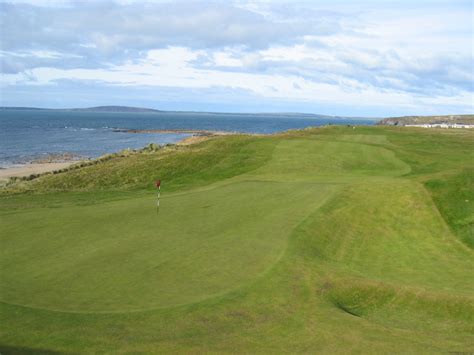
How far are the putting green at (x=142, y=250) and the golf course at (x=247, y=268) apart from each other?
0.19 ft

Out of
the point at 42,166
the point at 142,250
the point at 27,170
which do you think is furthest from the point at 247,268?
the point at 42,166

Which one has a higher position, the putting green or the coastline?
the putting green

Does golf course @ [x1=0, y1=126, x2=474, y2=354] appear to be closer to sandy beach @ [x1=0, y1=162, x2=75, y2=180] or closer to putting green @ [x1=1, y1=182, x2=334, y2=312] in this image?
putting green @ [x1=1, y1=182, x2=334, y2=312]

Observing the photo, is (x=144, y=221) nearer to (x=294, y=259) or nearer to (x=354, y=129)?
(x=294, y=259)

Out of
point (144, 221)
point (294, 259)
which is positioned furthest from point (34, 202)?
point (294, 259)

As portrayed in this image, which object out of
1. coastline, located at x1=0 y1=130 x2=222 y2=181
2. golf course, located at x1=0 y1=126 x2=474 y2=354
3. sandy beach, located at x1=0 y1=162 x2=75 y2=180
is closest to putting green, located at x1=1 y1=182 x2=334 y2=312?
golf course, located at x1=0 y1=126 x2=474 y2=354

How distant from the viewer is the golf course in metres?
11.1

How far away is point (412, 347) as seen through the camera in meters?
10.9

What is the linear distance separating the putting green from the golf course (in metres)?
0.06

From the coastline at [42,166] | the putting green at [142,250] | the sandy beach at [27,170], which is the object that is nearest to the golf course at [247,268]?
the putting green at [142,250]

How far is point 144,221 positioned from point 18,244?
15.2 ft

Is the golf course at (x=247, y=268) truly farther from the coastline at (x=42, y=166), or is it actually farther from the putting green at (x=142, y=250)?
the coastline at (x=42, y=166)

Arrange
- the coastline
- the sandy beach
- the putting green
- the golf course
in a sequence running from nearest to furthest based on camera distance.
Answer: the golf course < the putting green < the sandy beach < the coastline

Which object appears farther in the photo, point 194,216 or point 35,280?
point 194,216
